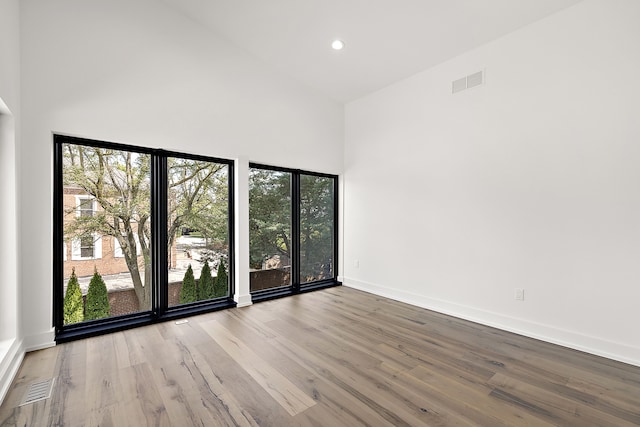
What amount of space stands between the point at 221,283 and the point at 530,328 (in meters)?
3.62

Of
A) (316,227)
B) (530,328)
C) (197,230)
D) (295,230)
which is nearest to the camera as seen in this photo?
(530,328)

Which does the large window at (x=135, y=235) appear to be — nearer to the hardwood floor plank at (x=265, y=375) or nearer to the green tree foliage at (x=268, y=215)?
the green tree foliage at (x=268, y=215)

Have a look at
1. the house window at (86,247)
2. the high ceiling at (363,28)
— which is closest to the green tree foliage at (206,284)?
the house window at (86,247)

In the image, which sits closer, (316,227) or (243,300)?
(243,300)

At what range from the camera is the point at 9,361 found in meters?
2.19

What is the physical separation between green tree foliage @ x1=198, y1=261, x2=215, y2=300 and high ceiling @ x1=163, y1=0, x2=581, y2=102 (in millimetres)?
2987

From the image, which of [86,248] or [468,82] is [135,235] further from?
[468,82]

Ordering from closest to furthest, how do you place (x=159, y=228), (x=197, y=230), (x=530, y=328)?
1. (x=530, y=328)
2. (x=159, y=228)
3. (x=197, y=230)

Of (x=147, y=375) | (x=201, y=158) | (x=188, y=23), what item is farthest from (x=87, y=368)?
(x=188, y=23)

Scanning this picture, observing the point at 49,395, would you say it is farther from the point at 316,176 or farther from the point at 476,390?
the point at 316,176

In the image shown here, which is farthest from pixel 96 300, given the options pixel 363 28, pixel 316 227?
pixel 363 28

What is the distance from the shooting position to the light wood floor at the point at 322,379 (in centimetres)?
182

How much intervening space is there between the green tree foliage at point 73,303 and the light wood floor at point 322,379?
1.03ft

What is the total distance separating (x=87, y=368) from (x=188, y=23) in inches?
148
